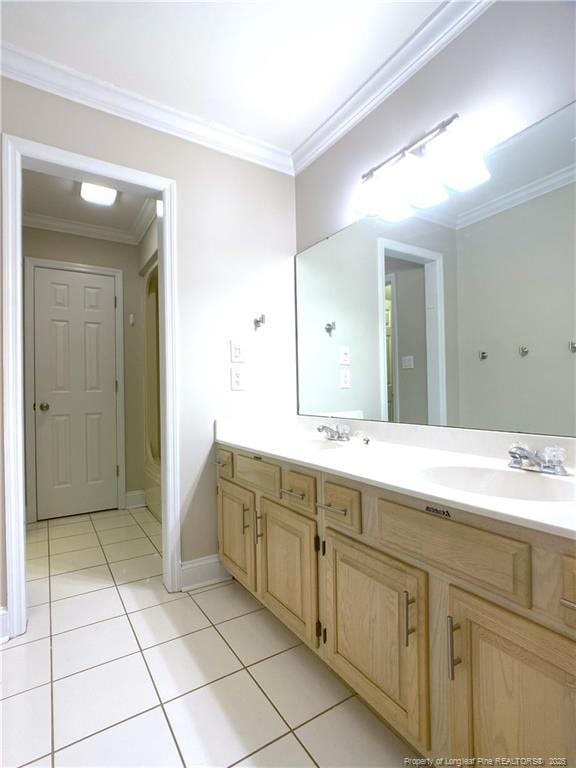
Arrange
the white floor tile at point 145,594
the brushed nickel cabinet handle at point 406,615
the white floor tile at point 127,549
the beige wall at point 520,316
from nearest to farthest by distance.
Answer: the brushed nickel cabinet handle at point 406,615 → the beige wall at point 520,316 → the white floor tile at point 145,594 → the white floor tile at point 127,549

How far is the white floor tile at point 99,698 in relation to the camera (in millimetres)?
1172

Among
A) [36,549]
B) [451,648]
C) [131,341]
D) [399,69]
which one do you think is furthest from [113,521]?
[399,69]

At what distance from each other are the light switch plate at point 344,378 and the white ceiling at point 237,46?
130 cm

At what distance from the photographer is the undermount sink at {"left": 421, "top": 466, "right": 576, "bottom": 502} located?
102 cm

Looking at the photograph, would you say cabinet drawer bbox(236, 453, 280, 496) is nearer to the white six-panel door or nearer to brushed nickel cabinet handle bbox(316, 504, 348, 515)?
brushed nickel cabinet handle bbox(316, 504, 348, 515)

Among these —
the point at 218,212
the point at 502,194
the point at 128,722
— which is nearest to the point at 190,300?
the point at 218,212

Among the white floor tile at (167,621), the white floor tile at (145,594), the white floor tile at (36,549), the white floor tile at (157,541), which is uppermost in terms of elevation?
the white floor tile at (167,621)

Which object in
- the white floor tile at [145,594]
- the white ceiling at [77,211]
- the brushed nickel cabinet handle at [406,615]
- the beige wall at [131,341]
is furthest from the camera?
the beige wall at [131,341]

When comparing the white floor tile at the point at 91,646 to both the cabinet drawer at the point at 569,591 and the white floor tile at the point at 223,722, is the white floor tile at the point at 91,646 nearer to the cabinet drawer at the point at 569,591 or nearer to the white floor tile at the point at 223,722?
the white floor tile at the point at 223,722

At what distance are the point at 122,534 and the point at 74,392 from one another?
1.31 metres

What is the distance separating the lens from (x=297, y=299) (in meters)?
2.40

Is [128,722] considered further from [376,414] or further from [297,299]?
[297,299]

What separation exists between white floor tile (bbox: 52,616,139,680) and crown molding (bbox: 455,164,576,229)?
219 cm

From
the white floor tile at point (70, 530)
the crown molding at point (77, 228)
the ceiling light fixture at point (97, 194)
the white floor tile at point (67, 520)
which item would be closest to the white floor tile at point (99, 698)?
the white floor tile at point (70, 530)
